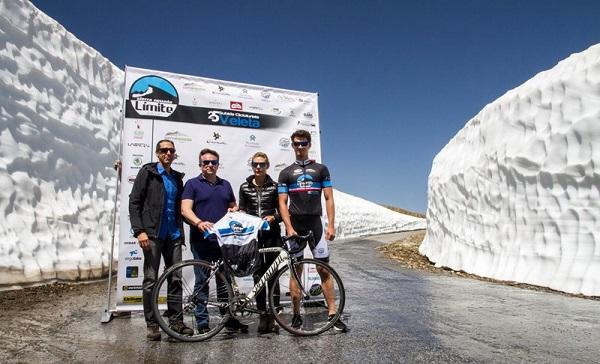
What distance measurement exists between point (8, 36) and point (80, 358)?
6645 mm

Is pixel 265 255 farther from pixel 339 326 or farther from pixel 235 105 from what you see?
pixel 235 105

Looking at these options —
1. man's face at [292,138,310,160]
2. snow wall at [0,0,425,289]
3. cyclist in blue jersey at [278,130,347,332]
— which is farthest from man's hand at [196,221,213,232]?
snow wall at [0,0,425,289]

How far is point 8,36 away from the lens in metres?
8.01

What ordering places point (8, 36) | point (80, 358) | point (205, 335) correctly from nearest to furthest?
point (80, 358), point (205, 335), point (8, 36)

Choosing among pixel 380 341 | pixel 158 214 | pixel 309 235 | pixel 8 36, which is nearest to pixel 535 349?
pixel 380 341

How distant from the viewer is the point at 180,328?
4562 millimetres

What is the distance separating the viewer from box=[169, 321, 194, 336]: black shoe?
178 inches

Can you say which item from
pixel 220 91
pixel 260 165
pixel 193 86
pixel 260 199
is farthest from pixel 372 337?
pixel 193 86

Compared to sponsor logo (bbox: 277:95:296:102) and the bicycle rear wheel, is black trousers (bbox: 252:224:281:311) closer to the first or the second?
the bicycle rear wheel

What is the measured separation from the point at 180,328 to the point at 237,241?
1038 mm

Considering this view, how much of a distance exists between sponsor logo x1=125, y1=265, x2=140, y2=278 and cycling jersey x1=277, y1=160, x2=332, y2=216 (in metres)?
2.29

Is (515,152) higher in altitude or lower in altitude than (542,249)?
higher

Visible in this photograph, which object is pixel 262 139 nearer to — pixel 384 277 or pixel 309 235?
pixel 309 235

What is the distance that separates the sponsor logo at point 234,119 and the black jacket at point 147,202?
1.81 m
